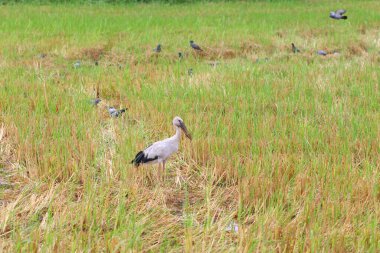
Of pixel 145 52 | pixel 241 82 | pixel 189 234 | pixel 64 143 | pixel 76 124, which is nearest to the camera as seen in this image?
pixel 189 234

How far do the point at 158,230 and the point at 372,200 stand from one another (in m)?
1.39

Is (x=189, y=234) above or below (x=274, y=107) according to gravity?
above

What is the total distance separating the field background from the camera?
9.02ft

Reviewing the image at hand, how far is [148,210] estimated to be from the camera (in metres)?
3.09

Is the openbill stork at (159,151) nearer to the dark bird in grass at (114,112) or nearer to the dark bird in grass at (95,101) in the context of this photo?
the dark bird in grass at (114,112)

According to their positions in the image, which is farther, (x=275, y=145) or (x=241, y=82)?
(x=241, y=82)

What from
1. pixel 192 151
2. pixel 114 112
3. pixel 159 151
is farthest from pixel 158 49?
pixel 159 151

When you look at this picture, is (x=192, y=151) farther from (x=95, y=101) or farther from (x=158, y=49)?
(x=158, y=49)

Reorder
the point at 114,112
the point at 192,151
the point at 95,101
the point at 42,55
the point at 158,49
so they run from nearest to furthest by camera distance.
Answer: the point at 192,151
the point at 114,112
the point at 95,101
the point at 42,55
the point at 158,49

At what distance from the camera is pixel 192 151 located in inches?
157

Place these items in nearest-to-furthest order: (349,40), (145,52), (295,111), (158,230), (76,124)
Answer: (158,230), (76,124), (295,111), (145,52), (349,40)

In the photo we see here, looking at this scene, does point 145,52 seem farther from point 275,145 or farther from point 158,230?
point 158,230

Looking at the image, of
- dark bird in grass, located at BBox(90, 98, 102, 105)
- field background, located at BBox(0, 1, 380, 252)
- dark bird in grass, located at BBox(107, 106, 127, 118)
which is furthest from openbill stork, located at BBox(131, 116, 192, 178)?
dark bird in grass, located at BBox(90, 98, 102, 105)


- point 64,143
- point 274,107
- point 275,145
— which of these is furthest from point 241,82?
point 64,143
